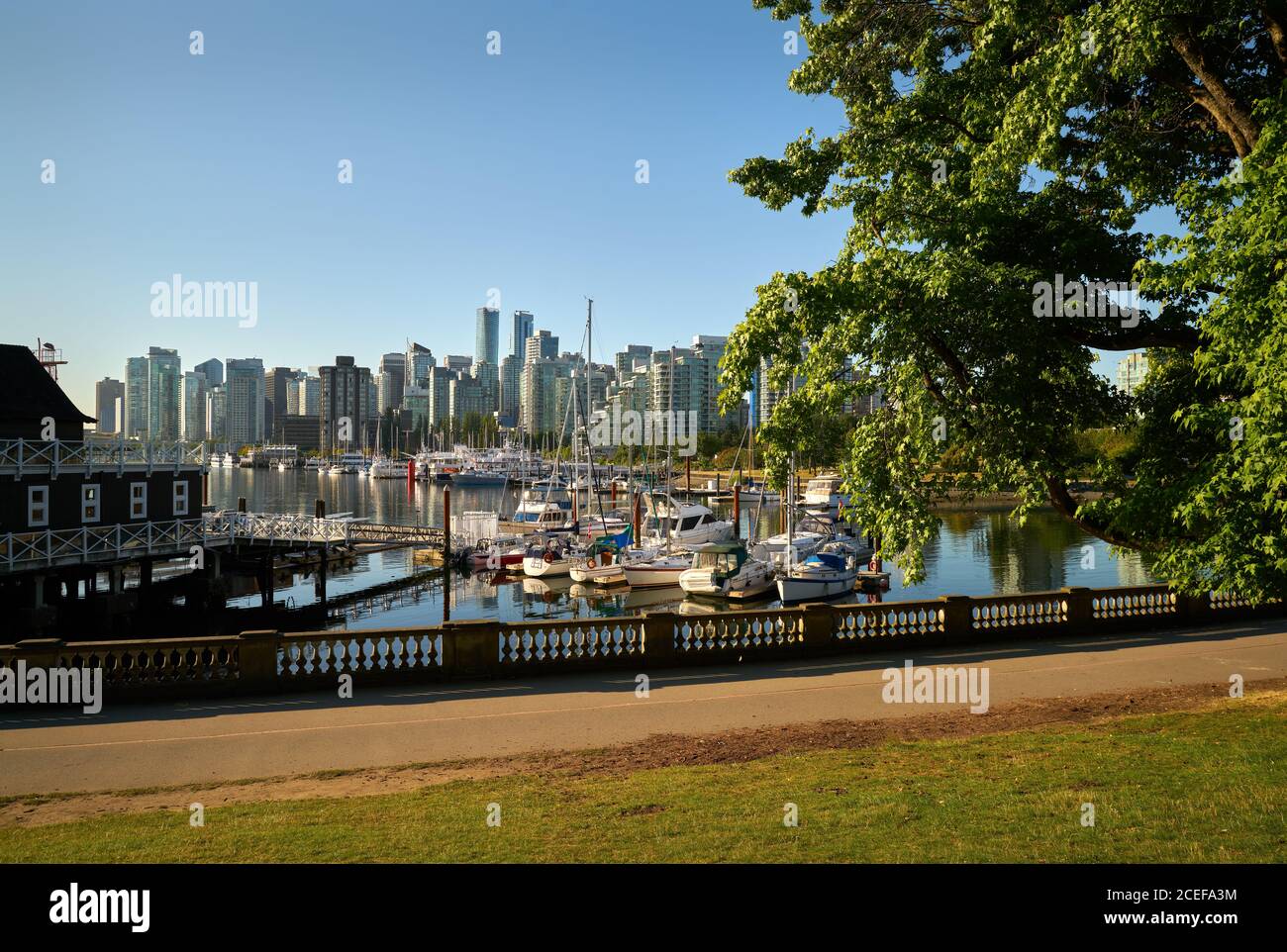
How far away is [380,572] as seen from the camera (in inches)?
2424

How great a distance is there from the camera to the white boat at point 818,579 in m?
46.9

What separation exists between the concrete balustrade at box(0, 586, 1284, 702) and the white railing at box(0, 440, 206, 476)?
776 inches

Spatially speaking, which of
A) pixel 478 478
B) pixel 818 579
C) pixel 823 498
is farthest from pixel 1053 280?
pixel 478 478

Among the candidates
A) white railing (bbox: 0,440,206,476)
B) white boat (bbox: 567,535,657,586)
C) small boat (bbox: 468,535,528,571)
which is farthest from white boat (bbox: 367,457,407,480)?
white railing (bbox: 0,440,206,476)

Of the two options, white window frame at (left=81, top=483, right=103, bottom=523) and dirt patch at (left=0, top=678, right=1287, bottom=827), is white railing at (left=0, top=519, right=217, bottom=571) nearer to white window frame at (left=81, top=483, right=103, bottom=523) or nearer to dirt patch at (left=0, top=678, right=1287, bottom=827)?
white window frame at (left=81, top=483, right=103, bottom=523)

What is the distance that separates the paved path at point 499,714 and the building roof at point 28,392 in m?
26.1

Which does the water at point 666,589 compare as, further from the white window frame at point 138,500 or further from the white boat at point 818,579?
the white window frame at point 138,500

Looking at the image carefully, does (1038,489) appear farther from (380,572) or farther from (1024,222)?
(380,572)

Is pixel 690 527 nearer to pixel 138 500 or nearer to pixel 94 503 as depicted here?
pixel 138 500

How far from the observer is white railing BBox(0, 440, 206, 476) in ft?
113

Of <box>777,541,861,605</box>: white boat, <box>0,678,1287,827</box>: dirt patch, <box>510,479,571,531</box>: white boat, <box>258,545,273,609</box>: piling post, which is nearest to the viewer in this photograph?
<box>0,678,1287,827</box>: dirt patch

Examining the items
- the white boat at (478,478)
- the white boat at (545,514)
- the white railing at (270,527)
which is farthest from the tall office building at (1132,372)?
the white boat at (478,478)
